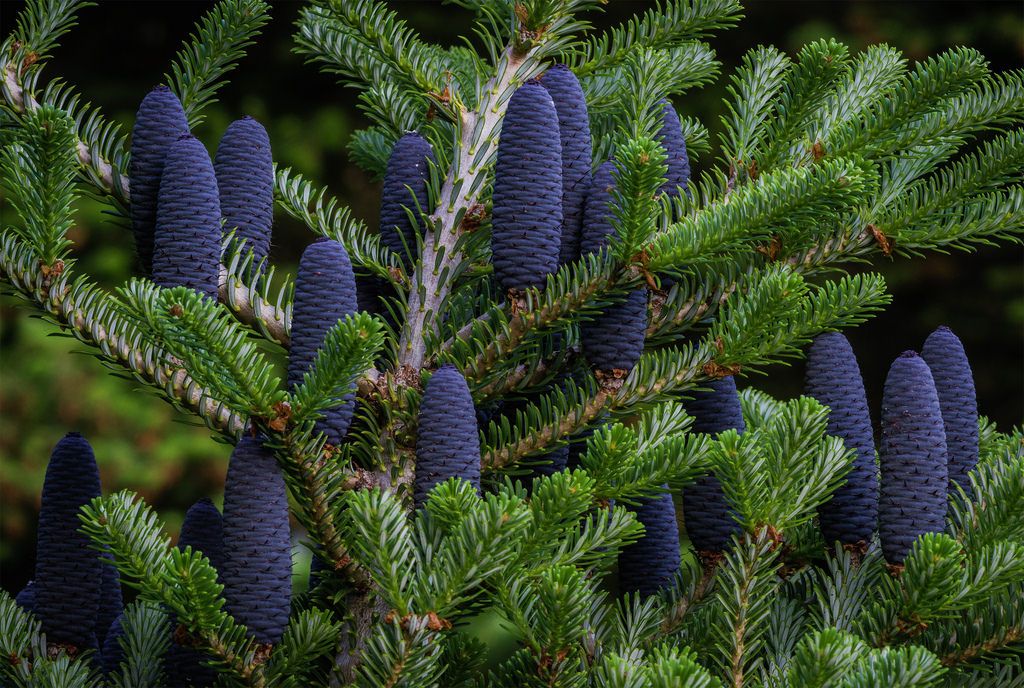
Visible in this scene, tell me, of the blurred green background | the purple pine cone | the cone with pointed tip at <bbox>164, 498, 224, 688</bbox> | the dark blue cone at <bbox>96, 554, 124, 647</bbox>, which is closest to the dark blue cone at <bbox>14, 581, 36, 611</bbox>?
the dark blue cone at <bbox>96, 554, 124, 647</bbox>

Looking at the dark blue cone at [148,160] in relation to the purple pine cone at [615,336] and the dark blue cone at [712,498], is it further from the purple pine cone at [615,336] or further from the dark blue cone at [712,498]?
the dark blue cone at [712,498]

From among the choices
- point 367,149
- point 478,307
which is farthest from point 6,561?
point 478,307

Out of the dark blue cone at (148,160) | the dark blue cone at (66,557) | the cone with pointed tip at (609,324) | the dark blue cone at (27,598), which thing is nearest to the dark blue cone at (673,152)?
the cone with pointed tip at (609,324)

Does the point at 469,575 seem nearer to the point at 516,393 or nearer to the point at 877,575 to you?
the point at 516,393

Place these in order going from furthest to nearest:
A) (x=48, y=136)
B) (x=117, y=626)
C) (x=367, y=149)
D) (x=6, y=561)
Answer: (x=6, y=561)
(x=367, y=149)
(x=117, y=626)
(x=48, y=136)

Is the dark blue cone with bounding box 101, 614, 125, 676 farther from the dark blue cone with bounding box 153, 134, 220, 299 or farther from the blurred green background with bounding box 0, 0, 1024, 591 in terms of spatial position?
the blurred green background with bounding box 0, 0, 1024, 591

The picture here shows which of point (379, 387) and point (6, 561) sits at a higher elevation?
point (379, 387)
